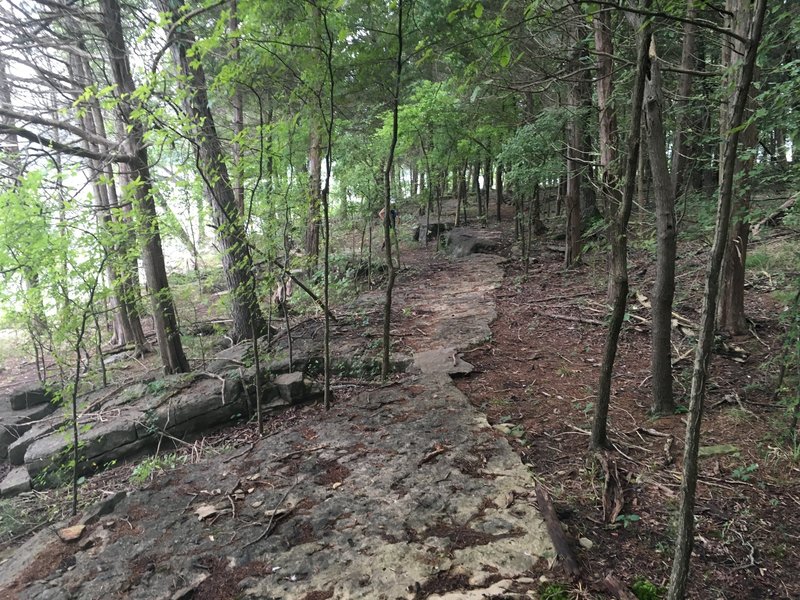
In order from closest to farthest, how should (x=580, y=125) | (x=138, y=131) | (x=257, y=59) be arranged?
1. (x=257, y=59)
2. (x=138, y=131)
3. (x=580, y=125)

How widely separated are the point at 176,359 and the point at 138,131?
3.96 m

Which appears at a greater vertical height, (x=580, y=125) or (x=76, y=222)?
(x=580, y=125)

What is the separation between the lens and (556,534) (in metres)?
2.81

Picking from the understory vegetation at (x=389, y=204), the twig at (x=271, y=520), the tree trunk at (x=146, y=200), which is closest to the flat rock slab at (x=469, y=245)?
the understory vegetation at (x=389, y=204)

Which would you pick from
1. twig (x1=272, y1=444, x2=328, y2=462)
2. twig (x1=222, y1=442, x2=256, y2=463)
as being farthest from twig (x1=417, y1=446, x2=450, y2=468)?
twig (x1=222, y1=442, x2=256, y2=463)

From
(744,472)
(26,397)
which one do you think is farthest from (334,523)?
(26,397)

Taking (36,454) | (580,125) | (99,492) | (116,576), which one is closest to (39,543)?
(116,576)

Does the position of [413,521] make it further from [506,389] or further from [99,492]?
[99,492]

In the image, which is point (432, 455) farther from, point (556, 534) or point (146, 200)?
point (146, 200)

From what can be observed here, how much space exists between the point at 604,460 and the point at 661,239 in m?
2.00

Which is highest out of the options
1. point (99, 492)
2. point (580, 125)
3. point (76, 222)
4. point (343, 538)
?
point (580, 125)

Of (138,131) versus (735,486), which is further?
(138,131)

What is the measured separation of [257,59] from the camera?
15.9ft

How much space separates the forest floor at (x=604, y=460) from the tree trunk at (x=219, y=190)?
195 centimetres
